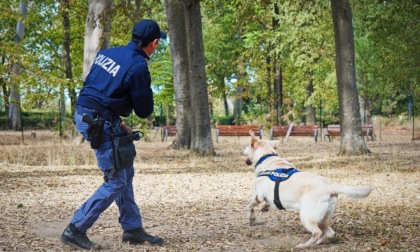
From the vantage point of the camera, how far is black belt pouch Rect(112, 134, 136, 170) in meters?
5.33

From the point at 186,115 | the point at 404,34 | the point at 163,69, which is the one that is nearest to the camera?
the point at 186,115

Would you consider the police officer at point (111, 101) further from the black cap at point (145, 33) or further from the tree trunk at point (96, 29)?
the tree trunk at point (96, 29)

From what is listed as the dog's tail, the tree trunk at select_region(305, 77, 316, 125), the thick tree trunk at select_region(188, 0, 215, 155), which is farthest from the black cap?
the tree trunk at select_region(305, 77, 316, 125)

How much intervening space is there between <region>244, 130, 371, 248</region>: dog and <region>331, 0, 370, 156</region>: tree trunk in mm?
9537

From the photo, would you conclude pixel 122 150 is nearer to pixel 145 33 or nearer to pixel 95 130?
pixel 95 130

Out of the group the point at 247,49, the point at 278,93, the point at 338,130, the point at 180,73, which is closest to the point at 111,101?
the point at 180,73

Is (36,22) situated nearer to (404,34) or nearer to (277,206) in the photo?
(404,34)

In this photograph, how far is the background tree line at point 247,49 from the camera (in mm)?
17844

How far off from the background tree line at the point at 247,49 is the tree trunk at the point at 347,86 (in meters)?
2.08

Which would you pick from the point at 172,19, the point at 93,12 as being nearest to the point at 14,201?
the point at 93,12

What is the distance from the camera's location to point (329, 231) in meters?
5.62

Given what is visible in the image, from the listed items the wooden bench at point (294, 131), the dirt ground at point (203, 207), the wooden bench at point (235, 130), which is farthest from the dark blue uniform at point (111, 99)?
the wooden bench at point (294, 131)

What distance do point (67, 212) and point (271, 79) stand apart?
86.9 ft

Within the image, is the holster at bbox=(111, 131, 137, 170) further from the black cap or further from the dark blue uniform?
the black cap
